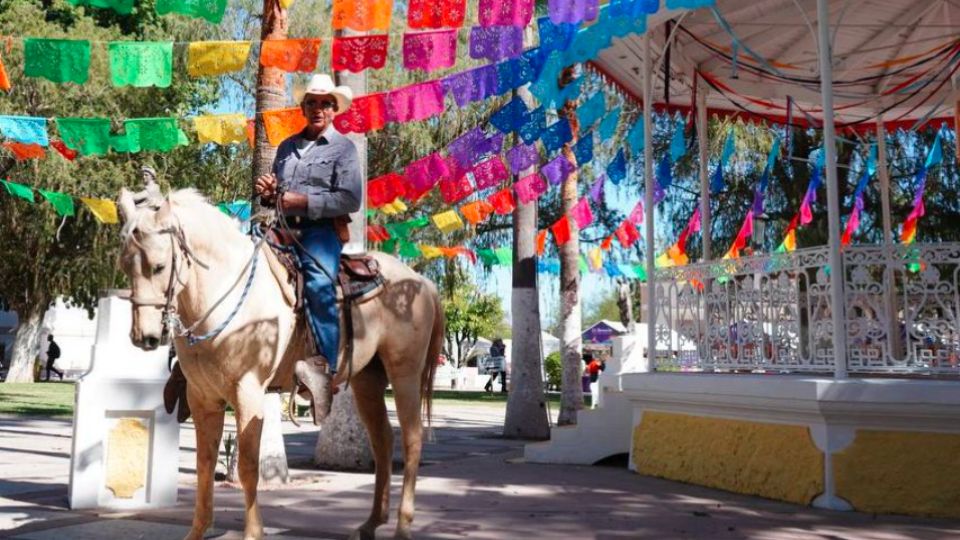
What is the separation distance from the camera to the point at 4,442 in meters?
11.8

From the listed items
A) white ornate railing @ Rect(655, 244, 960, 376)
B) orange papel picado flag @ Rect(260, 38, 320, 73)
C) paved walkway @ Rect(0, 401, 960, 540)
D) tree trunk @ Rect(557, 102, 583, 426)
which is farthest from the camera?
tree trunk @ Rect(557, 102, 583, 426)

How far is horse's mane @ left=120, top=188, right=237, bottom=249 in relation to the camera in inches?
171

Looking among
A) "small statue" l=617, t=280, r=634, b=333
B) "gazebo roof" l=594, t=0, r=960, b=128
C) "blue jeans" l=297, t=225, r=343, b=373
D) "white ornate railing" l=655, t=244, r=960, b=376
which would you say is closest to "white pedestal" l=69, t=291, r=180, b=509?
"blue jeans" l=297, t=225, r=343, b=373

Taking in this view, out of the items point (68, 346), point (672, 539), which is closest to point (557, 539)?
point (672, 539)

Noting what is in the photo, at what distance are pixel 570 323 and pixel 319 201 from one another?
946cm

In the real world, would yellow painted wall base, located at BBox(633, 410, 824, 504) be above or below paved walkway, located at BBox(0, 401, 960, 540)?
above

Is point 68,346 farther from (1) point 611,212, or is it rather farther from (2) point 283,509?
(2) point 283,509

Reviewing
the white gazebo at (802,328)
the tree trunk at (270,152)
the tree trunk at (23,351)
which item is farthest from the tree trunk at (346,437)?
the tree trunk at (23,351)

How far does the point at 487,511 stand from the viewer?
6.93m

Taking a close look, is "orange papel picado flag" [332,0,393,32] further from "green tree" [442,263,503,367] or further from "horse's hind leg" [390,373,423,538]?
"green tree" [442,263,503,367]

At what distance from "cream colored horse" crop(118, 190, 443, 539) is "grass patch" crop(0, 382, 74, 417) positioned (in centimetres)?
1363

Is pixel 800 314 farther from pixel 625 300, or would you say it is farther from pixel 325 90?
pixel 625 300

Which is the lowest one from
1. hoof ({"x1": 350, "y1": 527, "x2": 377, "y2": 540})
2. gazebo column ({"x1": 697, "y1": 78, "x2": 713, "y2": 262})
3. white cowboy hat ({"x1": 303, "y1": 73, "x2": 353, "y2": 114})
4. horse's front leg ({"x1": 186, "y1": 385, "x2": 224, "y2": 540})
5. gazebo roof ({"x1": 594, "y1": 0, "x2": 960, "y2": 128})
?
hoof ({"x1": 350, "y1": 527, "x2": 377, "y2": 540})

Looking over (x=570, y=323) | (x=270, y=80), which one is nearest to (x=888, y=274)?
(x=270, y=80)
